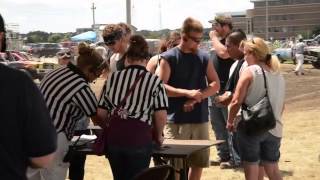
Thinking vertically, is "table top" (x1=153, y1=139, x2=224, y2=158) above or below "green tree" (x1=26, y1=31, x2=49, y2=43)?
above

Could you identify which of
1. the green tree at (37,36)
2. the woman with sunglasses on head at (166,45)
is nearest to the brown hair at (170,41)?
the woman with sunglasses on head at (166,45)

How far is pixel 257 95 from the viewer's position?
440cm

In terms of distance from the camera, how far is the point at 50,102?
3420 millimetres

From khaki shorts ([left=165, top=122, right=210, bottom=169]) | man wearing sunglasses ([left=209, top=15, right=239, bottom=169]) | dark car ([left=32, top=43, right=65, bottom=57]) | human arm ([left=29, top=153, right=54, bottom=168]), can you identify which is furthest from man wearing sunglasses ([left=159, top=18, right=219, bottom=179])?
dark car ([left=32, top=43, right=65, bottom=57])

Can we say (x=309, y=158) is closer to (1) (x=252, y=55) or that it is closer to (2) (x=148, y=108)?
(1) (x=252, y=55)

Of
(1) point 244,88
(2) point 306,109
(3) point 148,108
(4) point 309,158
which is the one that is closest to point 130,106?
(3) point 148,108

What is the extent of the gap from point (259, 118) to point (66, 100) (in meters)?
1.66

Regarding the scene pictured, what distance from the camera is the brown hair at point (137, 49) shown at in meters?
3.44

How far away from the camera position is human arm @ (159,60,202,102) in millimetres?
4574

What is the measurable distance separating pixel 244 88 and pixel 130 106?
132 cm

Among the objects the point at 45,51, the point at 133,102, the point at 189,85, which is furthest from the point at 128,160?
the point at 45,51

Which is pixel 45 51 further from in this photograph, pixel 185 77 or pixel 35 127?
pixel 35 127

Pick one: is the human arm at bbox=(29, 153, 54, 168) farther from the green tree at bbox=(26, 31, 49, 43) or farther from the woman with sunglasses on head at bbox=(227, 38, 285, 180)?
the green tree at bbox=(26, 31, 49, 43)

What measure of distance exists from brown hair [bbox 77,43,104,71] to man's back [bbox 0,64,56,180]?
62.9 inches
